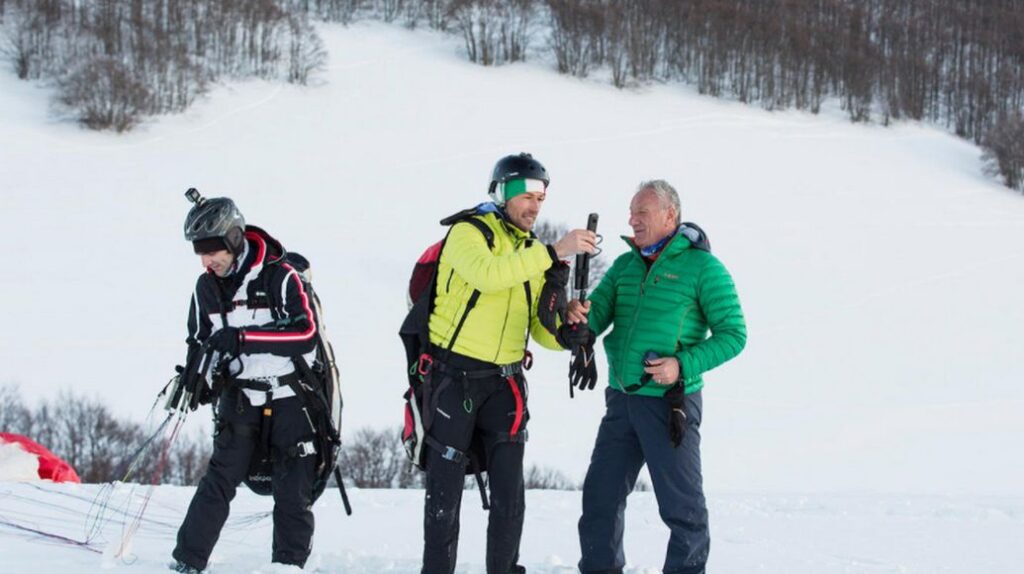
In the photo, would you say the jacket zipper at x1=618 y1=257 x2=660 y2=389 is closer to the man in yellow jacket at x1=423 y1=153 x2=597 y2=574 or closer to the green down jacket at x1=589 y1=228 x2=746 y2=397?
the green down jacket at x1=589 y1=228 x2=746 y2=397

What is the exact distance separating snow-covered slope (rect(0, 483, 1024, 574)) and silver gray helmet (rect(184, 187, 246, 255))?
1263 millimetres

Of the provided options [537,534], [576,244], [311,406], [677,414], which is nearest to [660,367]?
[677,414]

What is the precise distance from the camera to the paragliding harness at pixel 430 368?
4.46 meters

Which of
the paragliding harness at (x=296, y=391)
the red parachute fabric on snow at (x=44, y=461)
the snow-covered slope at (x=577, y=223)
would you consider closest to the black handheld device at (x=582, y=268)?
the paragliding harness at (x=296, y=391)

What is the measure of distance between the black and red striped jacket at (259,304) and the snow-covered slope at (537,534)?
2.72 feet

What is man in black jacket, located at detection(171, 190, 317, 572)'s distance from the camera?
4.50m

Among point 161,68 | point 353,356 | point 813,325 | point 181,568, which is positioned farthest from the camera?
point 161,68

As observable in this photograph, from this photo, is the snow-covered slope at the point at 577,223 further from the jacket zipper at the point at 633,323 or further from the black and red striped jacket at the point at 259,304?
the black and red striped jacket at the point at 259,304

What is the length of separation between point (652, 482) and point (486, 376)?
776mm

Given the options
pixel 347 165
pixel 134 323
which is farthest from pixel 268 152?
pixel 134 323

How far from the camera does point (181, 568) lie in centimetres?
449

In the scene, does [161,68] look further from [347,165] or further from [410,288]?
[410,288]

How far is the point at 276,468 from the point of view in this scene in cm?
473

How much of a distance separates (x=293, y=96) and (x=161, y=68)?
549cm
